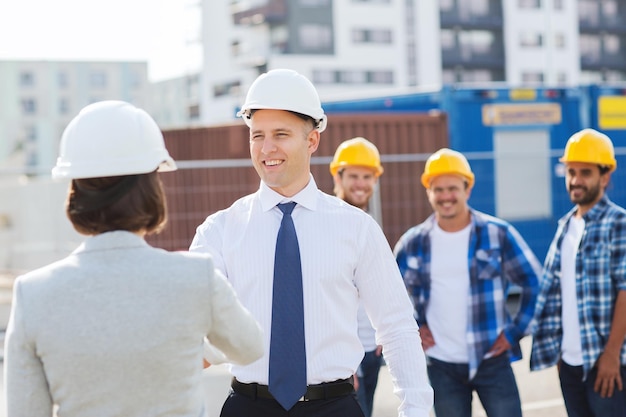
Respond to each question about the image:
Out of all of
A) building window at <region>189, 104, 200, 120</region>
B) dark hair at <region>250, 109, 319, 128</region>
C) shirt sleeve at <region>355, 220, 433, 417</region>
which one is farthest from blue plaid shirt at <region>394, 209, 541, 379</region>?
building window at <region>189, 104, 200, 120</region>

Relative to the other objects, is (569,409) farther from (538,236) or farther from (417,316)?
(538,236)

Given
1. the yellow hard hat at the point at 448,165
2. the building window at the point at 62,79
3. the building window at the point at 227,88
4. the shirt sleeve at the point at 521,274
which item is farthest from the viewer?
the building window at the point at 62,79

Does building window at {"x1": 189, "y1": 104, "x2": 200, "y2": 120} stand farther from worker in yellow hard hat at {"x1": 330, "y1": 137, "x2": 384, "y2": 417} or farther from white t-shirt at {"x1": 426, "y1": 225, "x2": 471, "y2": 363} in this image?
white t-shirt at {"x1": 426, "y1": 225, "x2": 471, "y2": 363}

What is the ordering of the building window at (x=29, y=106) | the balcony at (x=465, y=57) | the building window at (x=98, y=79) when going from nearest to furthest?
the balcony at (x=465, y=57), the building window at (x=29, y=106), the building window at (x=98, y=79)

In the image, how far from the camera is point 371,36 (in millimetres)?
68438

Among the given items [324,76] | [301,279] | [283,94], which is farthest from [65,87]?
[301,279]

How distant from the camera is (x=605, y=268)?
485 cm

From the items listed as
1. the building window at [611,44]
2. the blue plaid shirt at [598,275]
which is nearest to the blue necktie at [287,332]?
the blue plaid shirt at [598,275]

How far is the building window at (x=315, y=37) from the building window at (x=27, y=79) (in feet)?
126

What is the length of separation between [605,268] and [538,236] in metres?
8.56

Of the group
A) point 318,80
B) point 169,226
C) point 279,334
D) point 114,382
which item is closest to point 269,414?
point 279,334

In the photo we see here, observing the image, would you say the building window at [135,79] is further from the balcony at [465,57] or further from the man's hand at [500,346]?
the man's hand at [500,346]

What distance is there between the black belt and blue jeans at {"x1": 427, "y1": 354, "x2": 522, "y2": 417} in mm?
2005

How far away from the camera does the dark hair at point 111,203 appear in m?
2.33
